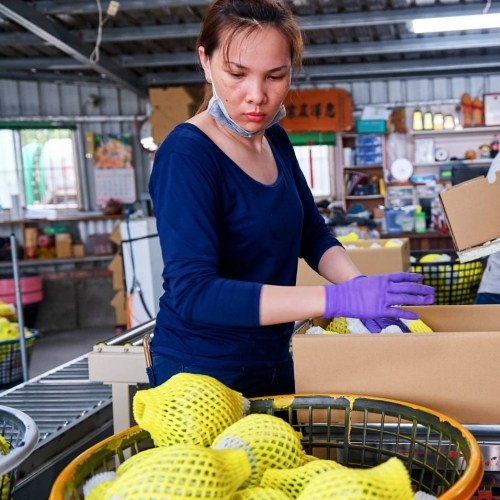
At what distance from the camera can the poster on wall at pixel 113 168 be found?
7617 mm

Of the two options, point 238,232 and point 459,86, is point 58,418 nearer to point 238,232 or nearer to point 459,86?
point 238,232

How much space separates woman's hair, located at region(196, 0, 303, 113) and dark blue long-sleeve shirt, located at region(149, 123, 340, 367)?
0.52 feet

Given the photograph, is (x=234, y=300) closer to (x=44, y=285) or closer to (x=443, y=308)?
(x=443, y=308)

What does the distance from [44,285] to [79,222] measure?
3.03 ft

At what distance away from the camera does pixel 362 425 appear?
0.93 meters

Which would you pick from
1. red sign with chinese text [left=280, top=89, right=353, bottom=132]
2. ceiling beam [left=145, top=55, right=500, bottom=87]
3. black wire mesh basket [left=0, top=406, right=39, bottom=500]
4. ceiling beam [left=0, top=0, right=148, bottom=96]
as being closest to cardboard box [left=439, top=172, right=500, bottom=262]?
black wire mesh basket [left=0, top=406, right=39, bottom=500]

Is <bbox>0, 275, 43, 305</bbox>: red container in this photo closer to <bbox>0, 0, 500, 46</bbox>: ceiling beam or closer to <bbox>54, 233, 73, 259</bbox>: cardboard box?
<bbox>54, 233, 73, 259</bbox>: cardboard box

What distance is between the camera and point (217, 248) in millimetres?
934

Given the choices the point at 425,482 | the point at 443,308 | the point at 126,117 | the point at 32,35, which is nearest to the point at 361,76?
the point at 126,117

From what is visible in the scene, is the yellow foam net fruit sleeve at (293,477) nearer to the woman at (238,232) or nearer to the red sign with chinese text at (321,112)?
the woman at (238,232)

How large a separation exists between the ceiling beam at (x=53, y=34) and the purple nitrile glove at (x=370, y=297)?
161 inches

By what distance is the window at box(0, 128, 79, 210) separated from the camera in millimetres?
7539

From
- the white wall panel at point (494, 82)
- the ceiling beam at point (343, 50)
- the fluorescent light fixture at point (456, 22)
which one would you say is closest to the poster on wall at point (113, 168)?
the ceiling beam at point (343, 50)

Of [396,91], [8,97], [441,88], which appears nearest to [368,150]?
[396,91]
